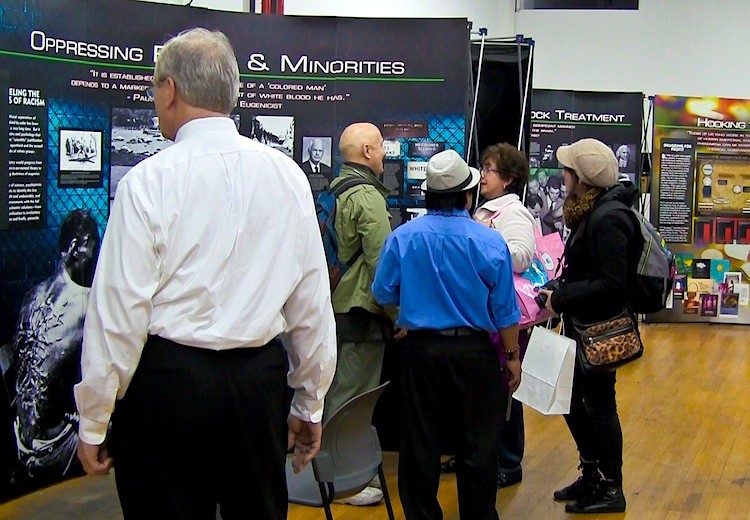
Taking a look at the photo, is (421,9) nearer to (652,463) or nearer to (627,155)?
(627,155)

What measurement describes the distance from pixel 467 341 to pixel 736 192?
24.0ft

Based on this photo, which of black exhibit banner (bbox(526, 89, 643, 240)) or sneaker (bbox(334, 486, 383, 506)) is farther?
black exhibit banner (bbox(526, 89, 643, 240))

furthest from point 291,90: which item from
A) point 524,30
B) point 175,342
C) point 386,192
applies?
point 524,30

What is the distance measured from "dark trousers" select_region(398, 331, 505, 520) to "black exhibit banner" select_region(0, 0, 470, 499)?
1331mm

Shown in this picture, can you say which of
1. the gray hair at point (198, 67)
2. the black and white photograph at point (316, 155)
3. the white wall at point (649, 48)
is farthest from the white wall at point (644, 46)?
the gray hair at point (198, 67)

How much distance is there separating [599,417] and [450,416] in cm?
85

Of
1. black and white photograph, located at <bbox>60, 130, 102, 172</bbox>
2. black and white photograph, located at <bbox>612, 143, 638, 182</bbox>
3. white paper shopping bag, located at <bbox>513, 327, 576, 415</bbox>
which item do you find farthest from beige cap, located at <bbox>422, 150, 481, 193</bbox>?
black and white photograph, located at <bbox>612, 143, 638, 182</bbox>

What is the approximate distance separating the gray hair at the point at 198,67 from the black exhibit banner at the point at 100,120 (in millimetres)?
1860

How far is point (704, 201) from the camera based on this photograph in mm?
9484

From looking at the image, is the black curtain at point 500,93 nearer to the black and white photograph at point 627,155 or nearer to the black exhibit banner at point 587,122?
the black exhibit banner at point 587,122

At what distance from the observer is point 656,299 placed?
3592 millimetres

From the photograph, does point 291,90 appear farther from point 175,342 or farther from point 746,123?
point 746,123

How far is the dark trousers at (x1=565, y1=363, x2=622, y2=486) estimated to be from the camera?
3.74 meters

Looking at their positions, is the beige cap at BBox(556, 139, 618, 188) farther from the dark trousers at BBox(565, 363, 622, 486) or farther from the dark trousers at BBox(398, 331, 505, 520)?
the dark trousers at BBox(398, 331, 505, 520)
